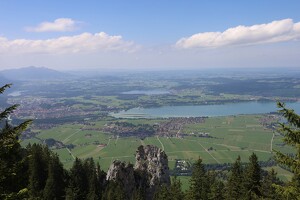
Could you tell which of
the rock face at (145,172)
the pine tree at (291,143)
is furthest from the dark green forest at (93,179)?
the rock face at (145,172)

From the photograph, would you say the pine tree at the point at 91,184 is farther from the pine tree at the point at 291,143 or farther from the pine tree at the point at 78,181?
the pine tree at the point at 291,143

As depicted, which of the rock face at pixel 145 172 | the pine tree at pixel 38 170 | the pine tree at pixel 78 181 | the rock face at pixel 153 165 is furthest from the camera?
the rock face at pixel 153 165

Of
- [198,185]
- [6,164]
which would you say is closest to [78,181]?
[198,185]

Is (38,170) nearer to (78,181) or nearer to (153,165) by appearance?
(78,181)

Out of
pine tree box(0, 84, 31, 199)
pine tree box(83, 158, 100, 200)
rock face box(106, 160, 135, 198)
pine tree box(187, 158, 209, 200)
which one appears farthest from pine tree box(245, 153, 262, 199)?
rock face box(106, 160, 135, 198)

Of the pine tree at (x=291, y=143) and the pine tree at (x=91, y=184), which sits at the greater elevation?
the pine tree at (x=291, y=143)

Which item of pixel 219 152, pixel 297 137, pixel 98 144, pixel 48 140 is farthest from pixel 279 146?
pixel 297 137
